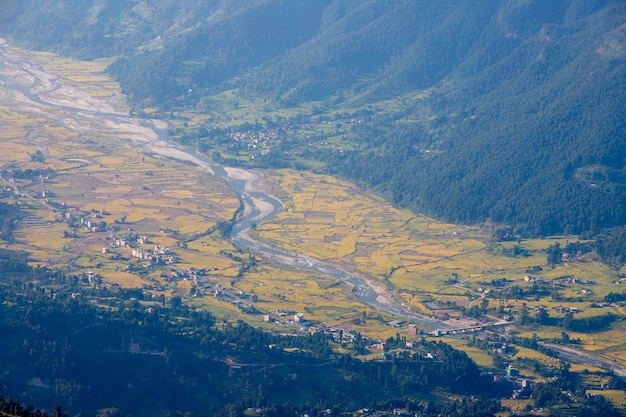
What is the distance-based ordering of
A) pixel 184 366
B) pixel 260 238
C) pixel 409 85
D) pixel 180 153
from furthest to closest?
pixel 409 85
pixel 180 153
pixel 260 238
pixel 184 366

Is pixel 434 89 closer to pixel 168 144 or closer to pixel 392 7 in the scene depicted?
pixel 392 7

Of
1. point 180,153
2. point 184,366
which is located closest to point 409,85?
point 180,153

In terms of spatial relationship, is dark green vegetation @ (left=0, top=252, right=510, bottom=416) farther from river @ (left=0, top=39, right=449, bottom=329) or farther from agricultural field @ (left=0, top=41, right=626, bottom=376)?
river @ (left=0, top=39, right=449, bottom=329)

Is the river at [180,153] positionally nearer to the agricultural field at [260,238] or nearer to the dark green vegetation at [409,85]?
the agricultural field at [260,238]

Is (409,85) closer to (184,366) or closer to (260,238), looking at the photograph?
(260,238)

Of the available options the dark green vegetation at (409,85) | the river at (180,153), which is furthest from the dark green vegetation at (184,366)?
the dark green vegetation at (409,85)
